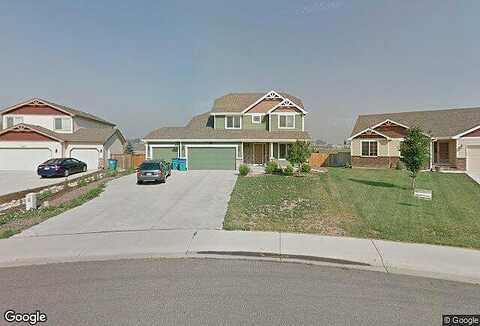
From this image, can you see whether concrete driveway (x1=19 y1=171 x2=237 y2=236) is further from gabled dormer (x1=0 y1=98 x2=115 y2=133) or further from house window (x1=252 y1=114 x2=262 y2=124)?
gabled dormer (x1=0 y1=98 x2=115 y2=133)

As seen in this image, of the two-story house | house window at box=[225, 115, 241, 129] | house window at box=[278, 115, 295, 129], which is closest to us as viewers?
the two-story house

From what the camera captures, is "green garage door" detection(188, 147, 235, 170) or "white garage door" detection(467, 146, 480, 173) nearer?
"white garage door" detection(467, 146, 480, 173)

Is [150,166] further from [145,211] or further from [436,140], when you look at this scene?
[436,140]

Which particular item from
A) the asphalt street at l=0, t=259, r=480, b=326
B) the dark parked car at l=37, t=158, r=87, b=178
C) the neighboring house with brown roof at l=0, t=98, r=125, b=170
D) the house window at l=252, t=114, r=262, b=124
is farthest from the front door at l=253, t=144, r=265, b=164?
the asphalt street at l=0, t=259, r=480, b=326

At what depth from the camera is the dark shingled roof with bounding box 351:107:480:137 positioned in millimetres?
25775

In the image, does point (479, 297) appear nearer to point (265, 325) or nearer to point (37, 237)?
point (265, 325)

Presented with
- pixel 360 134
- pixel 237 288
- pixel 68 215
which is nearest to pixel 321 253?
pixel 237 288

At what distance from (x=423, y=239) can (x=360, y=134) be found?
2319 centimetres

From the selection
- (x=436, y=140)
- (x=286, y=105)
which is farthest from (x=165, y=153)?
(x=436, y=140)

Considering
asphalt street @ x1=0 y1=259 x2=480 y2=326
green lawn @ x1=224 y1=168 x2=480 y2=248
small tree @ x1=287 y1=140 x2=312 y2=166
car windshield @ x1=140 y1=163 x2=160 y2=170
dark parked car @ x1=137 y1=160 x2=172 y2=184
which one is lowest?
asphalt street @ x1=0 y1=259 x2=480 y2=326

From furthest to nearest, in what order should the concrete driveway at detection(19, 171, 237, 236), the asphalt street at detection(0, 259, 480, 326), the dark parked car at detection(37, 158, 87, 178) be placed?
the dark parked car at detection(37, 158, 87, 178) < the concrete driveway at detection(19, 171, 237, 236) < the asphalt street at detection(0, 259, 480, 326)

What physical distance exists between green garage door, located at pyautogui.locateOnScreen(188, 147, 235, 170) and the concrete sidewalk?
60.2 feet

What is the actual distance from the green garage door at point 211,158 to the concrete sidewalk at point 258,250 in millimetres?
18358

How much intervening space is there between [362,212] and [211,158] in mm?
18021
